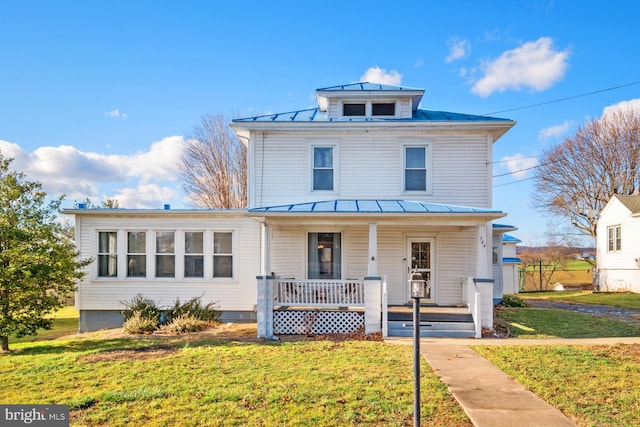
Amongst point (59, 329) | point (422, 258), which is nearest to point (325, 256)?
point (422, 258)

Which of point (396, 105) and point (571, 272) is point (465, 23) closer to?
point (396, 105)

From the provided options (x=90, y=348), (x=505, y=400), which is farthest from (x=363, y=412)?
(x=90, y=348)

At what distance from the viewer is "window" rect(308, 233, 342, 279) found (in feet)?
39.2

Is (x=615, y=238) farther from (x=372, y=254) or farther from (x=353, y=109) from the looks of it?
(x=372, y=254)

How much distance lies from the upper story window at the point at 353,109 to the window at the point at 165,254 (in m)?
6.86

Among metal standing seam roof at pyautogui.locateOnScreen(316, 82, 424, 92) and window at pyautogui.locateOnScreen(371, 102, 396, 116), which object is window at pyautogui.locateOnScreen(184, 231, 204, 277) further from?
window at pyautogui.locateOnScreen(371, 102, 396, 116)

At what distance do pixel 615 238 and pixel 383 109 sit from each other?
18.2 m

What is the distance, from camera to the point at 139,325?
34.8 feet

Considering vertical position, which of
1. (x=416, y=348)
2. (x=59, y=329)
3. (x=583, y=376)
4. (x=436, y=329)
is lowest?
(x=59, y=329)

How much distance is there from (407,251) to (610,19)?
32.5ft

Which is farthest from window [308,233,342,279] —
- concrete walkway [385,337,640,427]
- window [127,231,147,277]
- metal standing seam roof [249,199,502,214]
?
window [127,231,147,277]

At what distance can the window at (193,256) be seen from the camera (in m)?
12.3

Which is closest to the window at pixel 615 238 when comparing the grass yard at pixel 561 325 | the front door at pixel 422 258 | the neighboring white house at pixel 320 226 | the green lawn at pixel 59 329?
the grass yard at pixel 561 325

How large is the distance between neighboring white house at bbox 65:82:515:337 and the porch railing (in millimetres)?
1393
